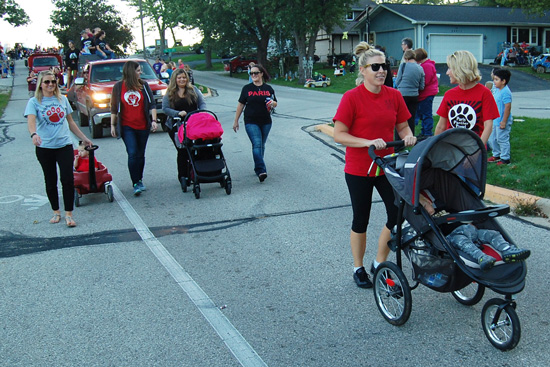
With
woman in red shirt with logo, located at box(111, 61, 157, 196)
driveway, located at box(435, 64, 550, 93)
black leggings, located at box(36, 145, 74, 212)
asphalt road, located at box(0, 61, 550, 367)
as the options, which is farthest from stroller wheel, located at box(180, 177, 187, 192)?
driveway, located at box(435, 64, 550, 93)

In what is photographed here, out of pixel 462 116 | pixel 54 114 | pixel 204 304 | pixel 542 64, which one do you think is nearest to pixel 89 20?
pixel 542 64

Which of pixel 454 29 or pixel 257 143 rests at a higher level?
pixel 454 29

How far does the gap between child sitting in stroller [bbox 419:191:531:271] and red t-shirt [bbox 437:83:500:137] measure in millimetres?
1985

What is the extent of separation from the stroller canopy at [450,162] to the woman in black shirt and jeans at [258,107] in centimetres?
514

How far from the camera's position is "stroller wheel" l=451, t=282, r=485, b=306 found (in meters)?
4.46

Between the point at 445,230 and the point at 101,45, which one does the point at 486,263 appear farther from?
the point at 101,45

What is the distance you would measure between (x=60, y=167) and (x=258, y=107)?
3.32m

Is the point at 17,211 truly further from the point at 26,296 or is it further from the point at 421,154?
the point at 421,154

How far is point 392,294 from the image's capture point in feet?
14.3

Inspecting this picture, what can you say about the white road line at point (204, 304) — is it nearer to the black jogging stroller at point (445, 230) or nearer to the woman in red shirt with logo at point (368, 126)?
the black jogging stroller at point (445, 230)

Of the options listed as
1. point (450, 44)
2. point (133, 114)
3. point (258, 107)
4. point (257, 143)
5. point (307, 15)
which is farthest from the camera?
point (450, 44)

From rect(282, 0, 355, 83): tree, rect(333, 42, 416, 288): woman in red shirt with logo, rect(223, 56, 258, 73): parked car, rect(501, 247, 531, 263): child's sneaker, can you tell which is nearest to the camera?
rect(501, 247, 531, 263): child's sneaker

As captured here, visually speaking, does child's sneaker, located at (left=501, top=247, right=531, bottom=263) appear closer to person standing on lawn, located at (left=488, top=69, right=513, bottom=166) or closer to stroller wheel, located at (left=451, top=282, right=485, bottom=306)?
stroller wheel, located at (left=451, top=282, right=485, bottom=306)

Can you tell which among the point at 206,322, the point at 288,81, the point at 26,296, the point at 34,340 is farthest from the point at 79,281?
the point at 288,81
